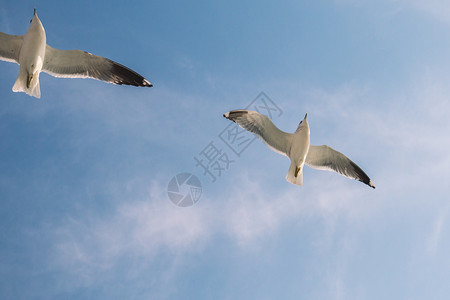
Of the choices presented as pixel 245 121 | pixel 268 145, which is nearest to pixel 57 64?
pixel 245 121

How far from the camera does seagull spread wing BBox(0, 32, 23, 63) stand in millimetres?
10141

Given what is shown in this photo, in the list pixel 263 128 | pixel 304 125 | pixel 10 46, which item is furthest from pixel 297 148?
pixel 10 46

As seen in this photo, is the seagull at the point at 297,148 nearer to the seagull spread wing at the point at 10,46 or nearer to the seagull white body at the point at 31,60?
the seagull white body at the point at 31,60

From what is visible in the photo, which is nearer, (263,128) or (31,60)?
(31,60)

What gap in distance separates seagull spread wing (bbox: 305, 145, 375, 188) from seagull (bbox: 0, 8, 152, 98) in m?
4.02

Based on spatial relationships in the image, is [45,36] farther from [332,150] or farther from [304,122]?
[332,150]

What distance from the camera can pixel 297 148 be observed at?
11.0 m

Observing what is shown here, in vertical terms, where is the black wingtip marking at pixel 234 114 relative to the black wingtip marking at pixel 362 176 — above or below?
below

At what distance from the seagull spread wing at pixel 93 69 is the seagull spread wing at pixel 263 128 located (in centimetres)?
205

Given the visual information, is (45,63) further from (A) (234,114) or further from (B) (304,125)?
(B) (304,125)

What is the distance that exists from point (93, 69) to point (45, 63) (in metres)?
0.99

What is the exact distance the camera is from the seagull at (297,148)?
35.7ft

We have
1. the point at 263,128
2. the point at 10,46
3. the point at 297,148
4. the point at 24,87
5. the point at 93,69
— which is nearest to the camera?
the point at 24,87

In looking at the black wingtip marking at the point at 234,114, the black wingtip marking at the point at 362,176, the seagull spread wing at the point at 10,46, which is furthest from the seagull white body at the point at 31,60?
the black wingtip marking at the point at 362,176
